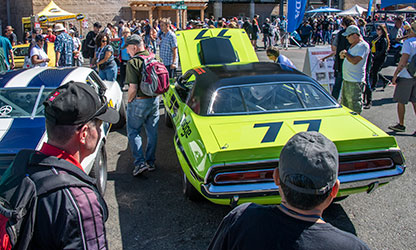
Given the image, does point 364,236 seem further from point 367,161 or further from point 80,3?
point 80,3

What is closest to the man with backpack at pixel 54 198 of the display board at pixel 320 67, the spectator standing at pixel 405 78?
the spectator standing at pixel 405 78

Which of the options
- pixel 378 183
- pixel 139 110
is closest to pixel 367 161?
pixel 378 183

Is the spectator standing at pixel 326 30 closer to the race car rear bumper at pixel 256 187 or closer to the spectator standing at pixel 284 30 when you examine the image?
the spectator standing at pixel 284 30

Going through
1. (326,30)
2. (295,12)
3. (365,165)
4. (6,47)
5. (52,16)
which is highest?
(52,16)

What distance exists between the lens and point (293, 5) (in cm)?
970

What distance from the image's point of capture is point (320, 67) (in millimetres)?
8352

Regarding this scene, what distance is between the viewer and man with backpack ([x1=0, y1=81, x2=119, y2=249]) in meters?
1.36

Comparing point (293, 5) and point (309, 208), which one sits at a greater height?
point (293, 5)

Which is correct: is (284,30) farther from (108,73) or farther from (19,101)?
(19,101)

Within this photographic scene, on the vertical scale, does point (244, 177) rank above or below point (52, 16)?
below

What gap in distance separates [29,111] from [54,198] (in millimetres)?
3287

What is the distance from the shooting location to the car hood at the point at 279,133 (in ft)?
10.8

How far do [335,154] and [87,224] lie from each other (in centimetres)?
100

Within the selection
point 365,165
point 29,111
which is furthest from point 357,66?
point 29,111
